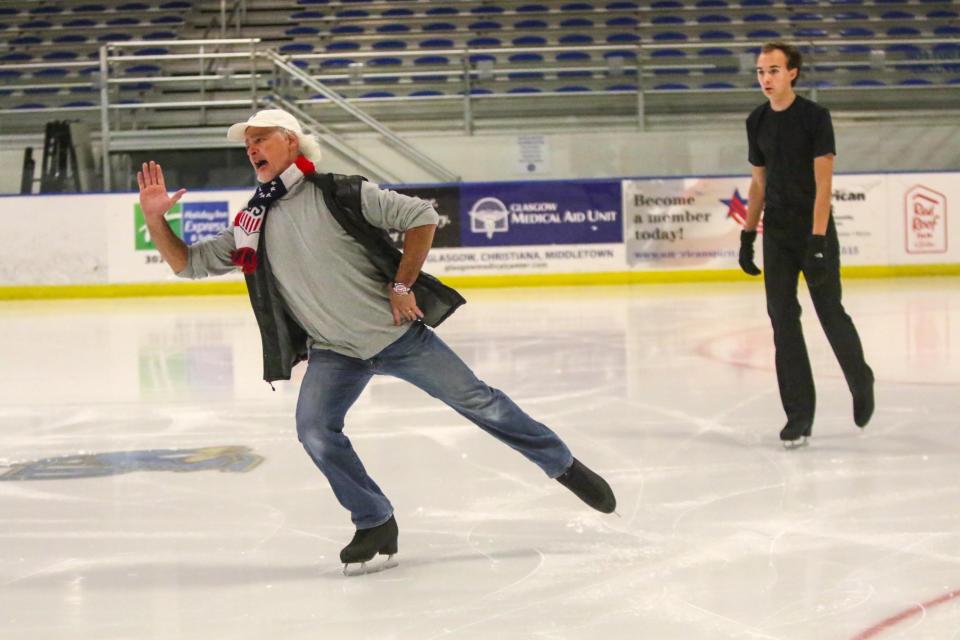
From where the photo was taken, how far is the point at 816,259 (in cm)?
535

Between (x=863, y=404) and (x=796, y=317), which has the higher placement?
(x=796, y=317)

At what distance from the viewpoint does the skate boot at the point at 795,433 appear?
5.59 meters

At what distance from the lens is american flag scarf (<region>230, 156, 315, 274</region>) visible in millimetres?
3738

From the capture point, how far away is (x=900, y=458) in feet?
17.5

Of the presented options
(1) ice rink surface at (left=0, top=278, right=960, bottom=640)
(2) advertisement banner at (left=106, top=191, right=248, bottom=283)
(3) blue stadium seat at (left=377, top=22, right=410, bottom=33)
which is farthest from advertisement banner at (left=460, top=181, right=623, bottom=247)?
(1) ice rink surface at (left=0, top=278, right=960, bottom=640)

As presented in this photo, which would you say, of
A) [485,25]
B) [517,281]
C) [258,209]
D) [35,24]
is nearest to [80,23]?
[35,24]

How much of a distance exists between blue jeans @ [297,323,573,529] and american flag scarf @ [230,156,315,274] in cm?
35

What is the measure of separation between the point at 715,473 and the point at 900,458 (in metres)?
0.80

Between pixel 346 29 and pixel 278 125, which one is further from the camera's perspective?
pixel 346 29

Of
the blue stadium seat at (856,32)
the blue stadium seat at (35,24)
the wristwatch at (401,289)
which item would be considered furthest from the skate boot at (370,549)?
the blue stadium seat at (35,24)

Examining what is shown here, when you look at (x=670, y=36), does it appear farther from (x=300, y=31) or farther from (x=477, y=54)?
(x=300, y=31)

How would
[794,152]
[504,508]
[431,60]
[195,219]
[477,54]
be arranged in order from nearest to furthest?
[504,508], [794,152], [195,219], [477,54], [431,60]

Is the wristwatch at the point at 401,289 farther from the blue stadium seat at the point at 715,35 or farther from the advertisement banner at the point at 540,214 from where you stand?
the blue stadium seat at the point at 715,35

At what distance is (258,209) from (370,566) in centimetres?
107
